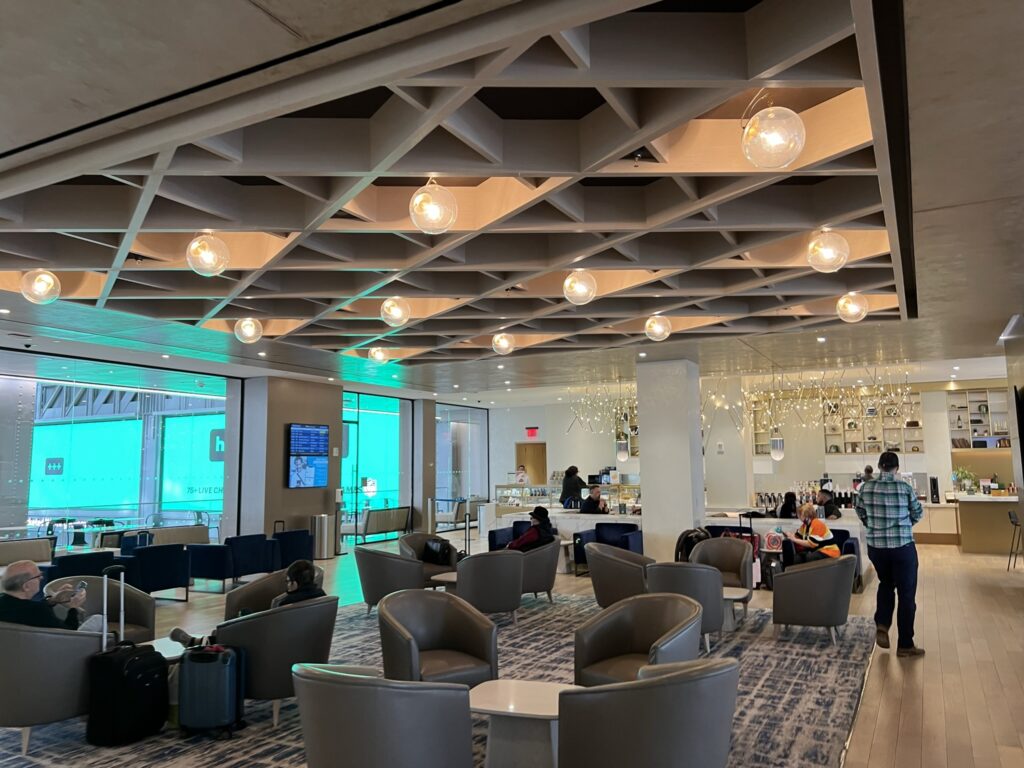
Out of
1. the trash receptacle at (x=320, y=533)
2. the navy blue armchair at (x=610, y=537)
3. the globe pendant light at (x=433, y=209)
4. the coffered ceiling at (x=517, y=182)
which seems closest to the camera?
the coffered ceiling at (x=517, y=182)

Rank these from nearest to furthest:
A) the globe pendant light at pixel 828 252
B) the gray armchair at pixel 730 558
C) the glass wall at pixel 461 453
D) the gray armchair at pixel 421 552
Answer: the globe pendant light at pixel 828 252 → the gray armchair at pixel 730 558 → the gray armchair at pixel 421 552 → the glass wall at pixel 461 453

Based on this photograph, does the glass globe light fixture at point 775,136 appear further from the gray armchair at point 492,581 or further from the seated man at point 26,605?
Result: the gray armchair at point 492,581

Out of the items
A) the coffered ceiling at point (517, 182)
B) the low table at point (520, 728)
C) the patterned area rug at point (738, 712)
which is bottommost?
the patterned area rug at point (738, 712)

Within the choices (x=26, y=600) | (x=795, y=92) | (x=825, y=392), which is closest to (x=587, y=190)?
(x=795, y=92)

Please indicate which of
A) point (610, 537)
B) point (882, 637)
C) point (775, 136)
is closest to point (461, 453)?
point (610, 537)

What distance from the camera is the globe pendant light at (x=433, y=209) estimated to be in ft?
12.5

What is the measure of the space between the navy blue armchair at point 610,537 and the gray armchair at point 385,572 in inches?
110

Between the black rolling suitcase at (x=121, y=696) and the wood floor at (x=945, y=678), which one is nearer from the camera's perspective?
the wood floor at (x=945, y=678)

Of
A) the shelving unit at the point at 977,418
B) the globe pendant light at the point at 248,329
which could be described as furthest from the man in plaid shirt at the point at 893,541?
the shelving unit at the point at 977,418

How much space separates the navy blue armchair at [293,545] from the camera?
10.6m

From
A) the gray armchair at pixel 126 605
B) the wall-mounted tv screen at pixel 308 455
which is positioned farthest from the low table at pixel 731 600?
the wall-mounted tv screen at pixel 308 455

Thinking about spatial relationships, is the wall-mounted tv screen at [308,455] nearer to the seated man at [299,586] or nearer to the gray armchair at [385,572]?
the gray armchair at [385,572]

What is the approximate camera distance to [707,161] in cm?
393

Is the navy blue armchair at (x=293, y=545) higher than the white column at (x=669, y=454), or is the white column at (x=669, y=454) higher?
the white column at (x=669, y=454)
